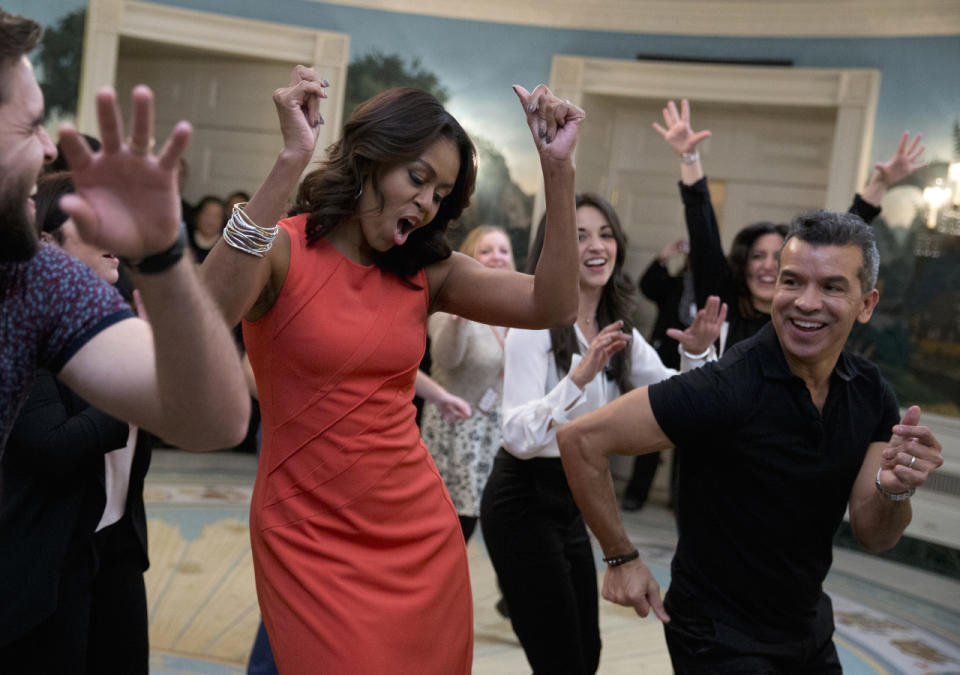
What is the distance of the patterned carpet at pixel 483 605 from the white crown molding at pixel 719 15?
366cm

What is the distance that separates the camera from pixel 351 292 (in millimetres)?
2043

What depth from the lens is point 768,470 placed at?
218 centimetres

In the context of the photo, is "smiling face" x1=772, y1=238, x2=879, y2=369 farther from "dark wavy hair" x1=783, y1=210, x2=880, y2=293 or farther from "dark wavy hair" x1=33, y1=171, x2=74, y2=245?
"dark wavy hair" x1=33, y1=171, x2=74, y2=245

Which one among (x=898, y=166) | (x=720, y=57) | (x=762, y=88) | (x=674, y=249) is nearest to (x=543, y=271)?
(x=898, y=166)

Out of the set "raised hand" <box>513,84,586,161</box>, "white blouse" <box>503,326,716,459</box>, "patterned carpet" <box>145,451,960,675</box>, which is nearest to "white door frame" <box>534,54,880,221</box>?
"patterned carpet" <box>145,451,960,675</box>

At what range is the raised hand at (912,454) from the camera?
1.99 metres

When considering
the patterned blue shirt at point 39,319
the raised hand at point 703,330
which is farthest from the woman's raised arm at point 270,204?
the raised hand at point 703,330

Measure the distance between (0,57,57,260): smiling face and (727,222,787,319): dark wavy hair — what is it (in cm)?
299

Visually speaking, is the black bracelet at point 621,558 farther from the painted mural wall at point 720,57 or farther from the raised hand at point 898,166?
the painted mural wall at point 720,57

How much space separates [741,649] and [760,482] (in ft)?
1.17

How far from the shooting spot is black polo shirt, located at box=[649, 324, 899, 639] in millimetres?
2168

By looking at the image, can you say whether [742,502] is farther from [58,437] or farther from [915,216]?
[915,216]

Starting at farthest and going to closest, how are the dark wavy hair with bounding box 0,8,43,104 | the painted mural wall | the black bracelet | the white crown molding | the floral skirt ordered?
1. the white crown molding
2. the painted mural wall
3. the floral skirt
4. the black bracelet
5. the dark wavy hair with bounding box 0,8,43,104

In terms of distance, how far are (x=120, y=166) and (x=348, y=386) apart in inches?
40.4
